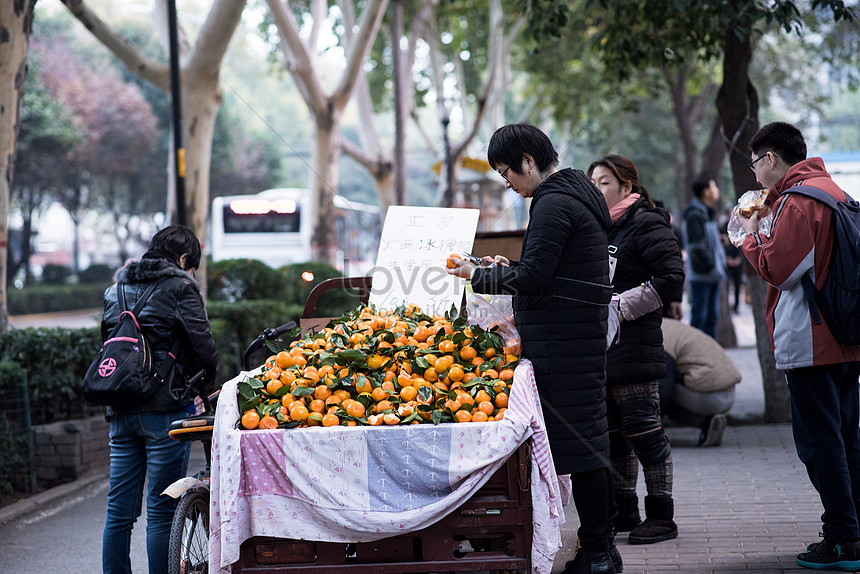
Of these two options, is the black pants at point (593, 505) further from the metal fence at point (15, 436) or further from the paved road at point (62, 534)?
the metal fence at point (15, 436)

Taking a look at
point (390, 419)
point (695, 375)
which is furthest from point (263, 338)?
point (695, 375)

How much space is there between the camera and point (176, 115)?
888 centimetres

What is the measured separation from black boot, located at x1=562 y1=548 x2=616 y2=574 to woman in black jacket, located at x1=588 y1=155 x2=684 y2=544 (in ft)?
3.10

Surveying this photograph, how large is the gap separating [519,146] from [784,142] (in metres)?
1.45

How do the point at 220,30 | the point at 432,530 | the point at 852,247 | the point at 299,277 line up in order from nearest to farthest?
the point at 432,530 → the point at 852,247 → the point at 220,30 → the point at 299,277

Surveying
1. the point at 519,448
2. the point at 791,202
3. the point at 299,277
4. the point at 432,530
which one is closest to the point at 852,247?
the point at 791,202

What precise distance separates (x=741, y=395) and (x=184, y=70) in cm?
714

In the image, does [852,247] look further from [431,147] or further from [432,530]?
[431,147]

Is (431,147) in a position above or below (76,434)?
above

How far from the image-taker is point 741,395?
993 cm

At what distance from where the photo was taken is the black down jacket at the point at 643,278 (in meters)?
4.56

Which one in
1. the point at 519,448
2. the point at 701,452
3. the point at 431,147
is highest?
the point at 431,147

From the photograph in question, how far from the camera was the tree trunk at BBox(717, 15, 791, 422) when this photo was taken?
7.80 metres

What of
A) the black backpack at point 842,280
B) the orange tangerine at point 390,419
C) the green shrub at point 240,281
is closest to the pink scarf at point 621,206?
the black backpack at point 842,280
